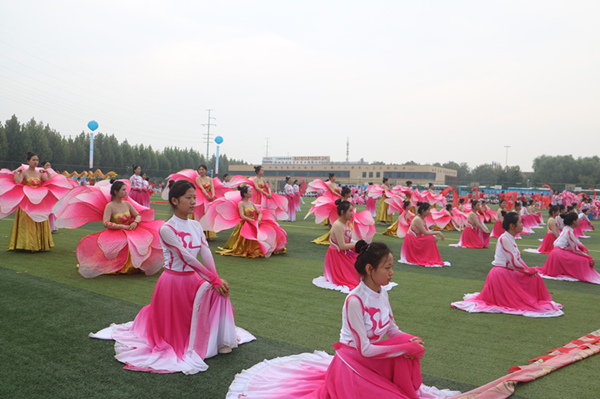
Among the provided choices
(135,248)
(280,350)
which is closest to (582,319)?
(280,350)

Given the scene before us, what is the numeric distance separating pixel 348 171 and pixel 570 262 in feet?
192

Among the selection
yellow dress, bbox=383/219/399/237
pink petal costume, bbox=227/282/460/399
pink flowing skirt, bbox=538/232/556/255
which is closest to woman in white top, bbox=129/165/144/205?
yellow dress, bbox=383/219/399/237

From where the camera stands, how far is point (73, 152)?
4819 centimetres

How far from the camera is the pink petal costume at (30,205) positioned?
769 cm

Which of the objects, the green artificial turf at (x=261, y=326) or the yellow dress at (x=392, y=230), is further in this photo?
the yellow dress at (x=392, y=230)

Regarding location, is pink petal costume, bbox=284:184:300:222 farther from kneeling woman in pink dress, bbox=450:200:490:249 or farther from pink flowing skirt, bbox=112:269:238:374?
pink flowing skirt, bbox=112:269:238:374

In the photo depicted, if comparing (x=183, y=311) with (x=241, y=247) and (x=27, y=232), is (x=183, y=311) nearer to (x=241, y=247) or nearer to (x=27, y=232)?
(x=241, y=247)

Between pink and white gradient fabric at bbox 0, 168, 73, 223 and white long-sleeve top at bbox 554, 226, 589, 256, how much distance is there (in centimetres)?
975

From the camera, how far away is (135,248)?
619 cm

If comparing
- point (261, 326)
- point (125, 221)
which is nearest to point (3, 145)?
point (125, 221)

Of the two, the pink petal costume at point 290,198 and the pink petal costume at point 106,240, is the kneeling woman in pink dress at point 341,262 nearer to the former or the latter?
the pink petal costume at point 106,240

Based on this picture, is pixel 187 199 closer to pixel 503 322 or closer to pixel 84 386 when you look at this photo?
pixel 84 386

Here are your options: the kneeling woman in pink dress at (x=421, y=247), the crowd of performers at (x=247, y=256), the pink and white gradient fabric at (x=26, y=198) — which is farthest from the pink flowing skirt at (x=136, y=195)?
the kneeling woman in pink dress at (x=421, y=247)

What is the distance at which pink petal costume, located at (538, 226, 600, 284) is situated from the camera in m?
7.21
